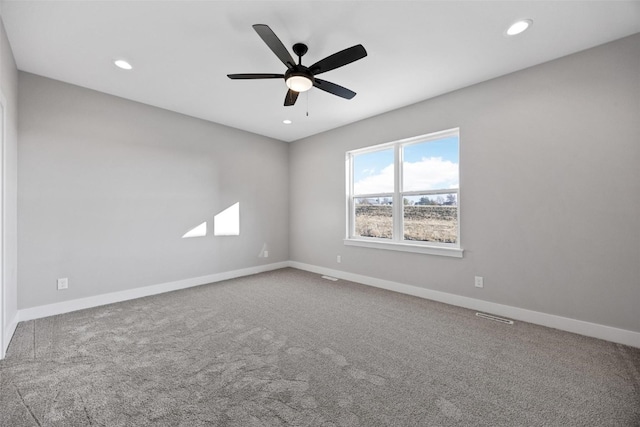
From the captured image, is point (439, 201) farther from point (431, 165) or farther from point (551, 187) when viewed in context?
point (551, 187)

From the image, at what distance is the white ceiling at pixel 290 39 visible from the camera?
2.08 m

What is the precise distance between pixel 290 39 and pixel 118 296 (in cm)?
380

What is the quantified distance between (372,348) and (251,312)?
1536 millimetres

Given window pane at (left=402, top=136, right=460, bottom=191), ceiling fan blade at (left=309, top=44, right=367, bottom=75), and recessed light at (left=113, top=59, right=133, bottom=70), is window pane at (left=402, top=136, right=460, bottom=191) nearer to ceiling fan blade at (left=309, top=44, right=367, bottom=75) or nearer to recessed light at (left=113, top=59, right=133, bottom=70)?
ceiling fan blade at (left=309, top=44, right=367, bottom=75)

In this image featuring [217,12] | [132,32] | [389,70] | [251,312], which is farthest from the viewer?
[251,312]

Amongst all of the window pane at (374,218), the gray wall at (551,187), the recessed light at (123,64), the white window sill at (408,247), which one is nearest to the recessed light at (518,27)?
the gray wall at (551,187)

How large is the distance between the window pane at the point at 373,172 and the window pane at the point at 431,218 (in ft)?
1.63

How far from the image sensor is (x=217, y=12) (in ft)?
6.93

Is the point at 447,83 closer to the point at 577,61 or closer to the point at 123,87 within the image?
the point at 577,61

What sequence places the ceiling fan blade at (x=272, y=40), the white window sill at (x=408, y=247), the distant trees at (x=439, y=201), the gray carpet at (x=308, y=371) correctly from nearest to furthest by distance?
the gray carpet at (x=308, y=371), the ceiling fan blade at (x=272, y=40), the white window sill at (x=408, y=247), the distant trees at (x=439, y=201)

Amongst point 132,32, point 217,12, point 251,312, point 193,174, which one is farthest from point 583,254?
point 193,174

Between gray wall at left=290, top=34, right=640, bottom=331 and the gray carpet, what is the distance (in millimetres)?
494

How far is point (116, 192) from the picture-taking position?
11.7ft

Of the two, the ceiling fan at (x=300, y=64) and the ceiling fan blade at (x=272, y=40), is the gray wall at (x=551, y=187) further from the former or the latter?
the ceiling fan blade at (x=272, y=40)
